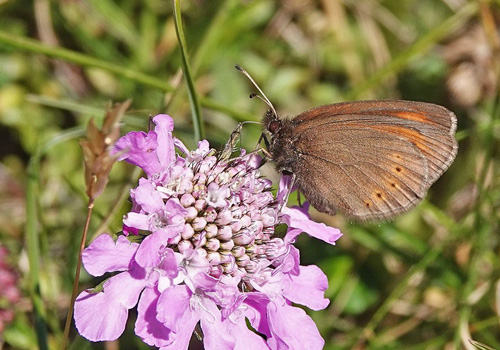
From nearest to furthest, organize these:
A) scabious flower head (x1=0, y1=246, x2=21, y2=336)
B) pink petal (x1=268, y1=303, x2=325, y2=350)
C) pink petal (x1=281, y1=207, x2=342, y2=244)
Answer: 1. pink petal (x1=268, y1=303, x2=325, y2=350)
2. pink petal (x1=281, y1=207, x2=342, y2=244)
3. scabious flower head (x1=0, y1=246, x2=21, y2=336)

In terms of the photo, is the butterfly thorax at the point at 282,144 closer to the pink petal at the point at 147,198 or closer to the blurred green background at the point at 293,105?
the blurred green background at the point at 293,105

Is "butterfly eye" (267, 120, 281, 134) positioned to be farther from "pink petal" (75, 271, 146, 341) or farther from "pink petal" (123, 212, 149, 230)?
"pink petal" (75, 271, 146, 341)

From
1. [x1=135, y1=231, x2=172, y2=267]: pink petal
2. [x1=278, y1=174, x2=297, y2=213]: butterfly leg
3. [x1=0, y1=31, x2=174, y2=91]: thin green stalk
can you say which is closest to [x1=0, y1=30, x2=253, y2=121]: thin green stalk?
[x1=0, y1=31, x2=174, y2=91]: thin green stalk

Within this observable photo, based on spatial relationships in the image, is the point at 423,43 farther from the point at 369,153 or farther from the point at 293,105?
the point at 369,153

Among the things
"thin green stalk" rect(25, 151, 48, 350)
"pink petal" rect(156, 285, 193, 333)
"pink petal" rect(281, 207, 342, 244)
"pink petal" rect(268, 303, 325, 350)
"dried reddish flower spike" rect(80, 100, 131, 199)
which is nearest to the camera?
"dried reddish flower spike" rect(80, 100, 131, 199)

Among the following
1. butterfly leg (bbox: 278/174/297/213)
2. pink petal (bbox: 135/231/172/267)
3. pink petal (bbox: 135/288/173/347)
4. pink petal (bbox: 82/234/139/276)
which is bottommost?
pink petal (bbox: 135/288/173/347)
